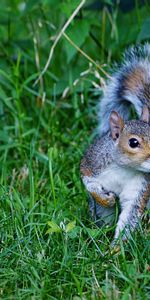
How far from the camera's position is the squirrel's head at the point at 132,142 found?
303cm

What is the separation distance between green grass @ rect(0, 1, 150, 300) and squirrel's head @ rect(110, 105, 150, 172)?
27cm

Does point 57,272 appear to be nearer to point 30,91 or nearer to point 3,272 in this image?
point 3,272

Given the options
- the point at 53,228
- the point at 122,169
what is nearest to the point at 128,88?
the point at 122,169

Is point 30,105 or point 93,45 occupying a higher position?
point 93,45

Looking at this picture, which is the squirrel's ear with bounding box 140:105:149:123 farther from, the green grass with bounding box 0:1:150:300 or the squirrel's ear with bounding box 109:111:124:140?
the green grass with bounding box 0:1:150:300

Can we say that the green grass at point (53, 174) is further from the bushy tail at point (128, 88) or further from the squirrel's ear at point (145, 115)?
the squirrel's ear at point (145, 115)

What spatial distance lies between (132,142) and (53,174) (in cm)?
77

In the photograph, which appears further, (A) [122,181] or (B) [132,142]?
(A) [122,181]

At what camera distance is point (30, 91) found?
4.35 metres

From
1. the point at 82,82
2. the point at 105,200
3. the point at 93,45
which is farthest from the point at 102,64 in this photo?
the point at 105,200

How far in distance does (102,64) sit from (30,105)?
45 cm

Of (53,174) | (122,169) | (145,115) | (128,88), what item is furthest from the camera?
(53,174)

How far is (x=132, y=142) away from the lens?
3086 millimetres

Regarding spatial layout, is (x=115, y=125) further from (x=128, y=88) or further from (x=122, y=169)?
(x=128, y=88)
